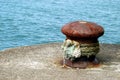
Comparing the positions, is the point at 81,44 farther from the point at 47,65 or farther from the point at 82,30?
the point at 47,65

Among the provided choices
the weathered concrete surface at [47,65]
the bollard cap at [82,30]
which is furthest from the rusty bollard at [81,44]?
the weathered concrete surface at [47,65]

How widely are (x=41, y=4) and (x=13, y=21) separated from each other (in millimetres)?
7281

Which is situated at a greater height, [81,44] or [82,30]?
[82,30]

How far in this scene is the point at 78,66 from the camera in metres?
8.09

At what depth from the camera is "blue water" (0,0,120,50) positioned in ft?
56.7

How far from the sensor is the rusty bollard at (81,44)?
26.4 feet

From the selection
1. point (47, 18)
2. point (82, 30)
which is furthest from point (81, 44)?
point (47, 18)

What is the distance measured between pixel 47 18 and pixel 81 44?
45.9ft

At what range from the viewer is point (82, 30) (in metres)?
8.04

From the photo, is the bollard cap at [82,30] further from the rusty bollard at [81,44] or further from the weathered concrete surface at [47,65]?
the weathered concrete surface at [47,65]

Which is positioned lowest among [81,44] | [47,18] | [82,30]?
[47,18]

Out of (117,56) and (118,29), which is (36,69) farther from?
(118,29)

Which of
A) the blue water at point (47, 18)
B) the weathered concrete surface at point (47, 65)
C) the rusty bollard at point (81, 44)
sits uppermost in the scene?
the rusty bollard at point (81, 44)

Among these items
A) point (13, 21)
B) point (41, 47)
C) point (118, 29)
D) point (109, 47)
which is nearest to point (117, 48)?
Answer: point (109, 47)
